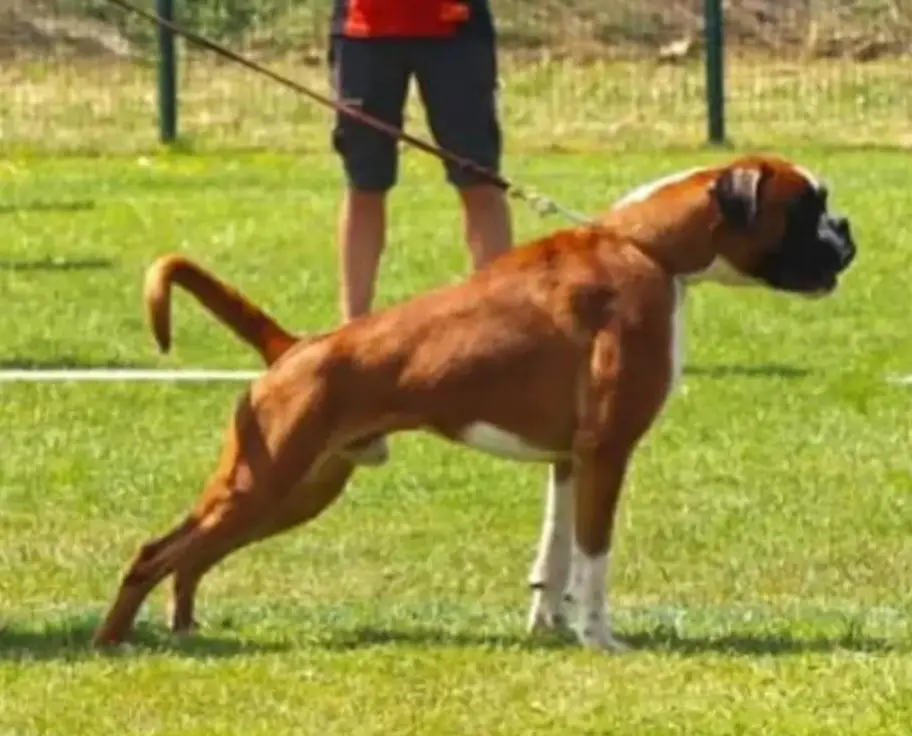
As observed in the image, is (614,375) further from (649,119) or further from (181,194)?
(649,119)

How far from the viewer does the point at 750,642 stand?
734 cm

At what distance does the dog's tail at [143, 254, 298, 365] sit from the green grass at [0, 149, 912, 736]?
0.69 metres

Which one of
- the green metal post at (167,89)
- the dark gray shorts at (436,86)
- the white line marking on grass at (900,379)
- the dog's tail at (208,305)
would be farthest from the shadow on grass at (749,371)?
the green metal post at (167,89)

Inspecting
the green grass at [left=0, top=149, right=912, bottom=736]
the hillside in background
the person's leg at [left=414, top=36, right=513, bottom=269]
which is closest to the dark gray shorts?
the person's leg at [left=414, top=36, right=513, bottom=269]

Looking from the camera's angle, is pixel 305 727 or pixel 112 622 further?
pixel 112 622

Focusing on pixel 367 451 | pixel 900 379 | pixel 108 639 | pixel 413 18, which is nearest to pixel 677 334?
pixel 367 451

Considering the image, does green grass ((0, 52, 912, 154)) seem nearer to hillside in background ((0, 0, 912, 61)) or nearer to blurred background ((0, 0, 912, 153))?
blurred background ((0, 0, 912, 153))

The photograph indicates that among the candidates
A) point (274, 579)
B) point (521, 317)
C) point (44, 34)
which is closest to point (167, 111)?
point (44, 34)

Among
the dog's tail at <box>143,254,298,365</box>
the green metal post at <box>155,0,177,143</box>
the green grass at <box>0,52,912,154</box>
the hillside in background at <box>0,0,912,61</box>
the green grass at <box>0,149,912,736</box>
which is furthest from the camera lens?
the hillside in background at <box>0,0,912,61</box>

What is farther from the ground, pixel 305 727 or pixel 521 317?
pixel 521 317

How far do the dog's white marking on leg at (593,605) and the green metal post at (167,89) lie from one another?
15076 millimetres

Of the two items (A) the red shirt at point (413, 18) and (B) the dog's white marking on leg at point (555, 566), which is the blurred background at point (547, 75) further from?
(B) the dog's white marking on leg at point (555, 566)

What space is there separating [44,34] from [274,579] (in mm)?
15359

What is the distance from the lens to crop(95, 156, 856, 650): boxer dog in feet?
23.5
